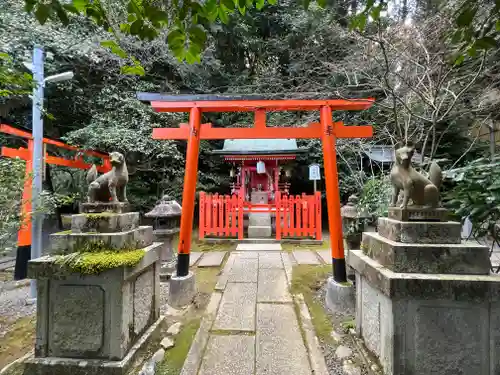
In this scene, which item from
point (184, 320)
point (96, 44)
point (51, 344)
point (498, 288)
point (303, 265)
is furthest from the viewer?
point (96, 44)

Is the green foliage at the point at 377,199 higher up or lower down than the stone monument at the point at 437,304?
higher up

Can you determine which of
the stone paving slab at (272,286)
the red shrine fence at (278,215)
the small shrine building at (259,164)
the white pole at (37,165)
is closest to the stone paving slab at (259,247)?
the red shrine fence at (278,215)

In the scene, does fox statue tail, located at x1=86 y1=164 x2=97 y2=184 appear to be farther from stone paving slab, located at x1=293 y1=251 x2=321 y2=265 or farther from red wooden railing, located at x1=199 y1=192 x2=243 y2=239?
red wooden railing, located at x1=199 y1=192 x2=243 y2=239

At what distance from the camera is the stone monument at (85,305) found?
6.98ft

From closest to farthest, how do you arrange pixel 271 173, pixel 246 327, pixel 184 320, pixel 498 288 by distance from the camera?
pixel 498 288 → pixel 246 327 → pixel 184 320 → pixel 271 173

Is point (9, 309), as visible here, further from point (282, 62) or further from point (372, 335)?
point (282, 62)

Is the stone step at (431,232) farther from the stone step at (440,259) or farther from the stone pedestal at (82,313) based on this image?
the stone pedestal at (82,313)

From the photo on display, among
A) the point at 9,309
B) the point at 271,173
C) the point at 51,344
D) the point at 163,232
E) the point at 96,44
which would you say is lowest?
the point at 9,309

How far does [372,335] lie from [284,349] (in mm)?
860

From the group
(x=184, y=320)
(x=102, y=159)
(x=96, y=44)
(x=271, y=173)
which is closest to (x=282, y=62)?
(x=271, y=173)

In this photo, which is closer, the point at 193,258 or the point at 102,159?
the point at 193,258

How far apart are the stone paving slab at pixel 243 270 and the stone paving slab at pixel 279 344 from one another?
1052mm

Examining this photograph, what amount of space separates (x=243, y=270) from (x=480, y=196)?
3.77m

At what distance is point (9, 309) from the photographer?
373cm
